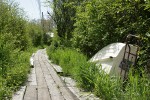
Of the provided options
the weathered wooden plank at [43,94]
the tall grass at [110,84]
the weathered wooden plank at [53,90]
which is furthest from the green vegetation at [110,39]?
the weathered wooden plank at [43,94]

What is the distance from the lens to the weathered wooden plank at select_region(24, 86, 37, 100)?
629cm

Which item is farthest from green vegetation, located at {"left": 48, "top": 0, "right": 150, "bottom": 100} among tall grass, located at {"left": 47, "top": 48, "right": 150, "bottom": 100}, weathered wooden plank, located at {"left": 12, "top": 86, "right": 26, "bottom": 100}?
weathered wooden plank, located at {"left": 12, "top": 86, "right": 26, "bottom": 100}

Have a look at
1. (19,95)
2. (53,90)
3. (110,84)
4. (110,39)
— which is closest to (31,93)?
(19,95)

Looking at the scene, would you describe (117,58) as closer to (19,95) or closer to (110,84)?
(110,84)

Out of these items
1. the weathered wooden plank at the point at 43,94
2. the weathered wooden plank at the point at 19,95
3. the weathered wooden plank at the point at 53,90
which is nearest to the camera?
the weathered wooden plank at the point at 19,95

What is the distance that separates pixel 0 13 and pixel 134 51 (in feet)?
27.6

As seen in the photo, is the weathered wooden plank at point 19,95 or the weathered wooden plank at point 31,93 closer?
the weathered wooden plank at point 19,95

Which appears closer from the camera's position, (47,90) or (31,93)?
(31,93)

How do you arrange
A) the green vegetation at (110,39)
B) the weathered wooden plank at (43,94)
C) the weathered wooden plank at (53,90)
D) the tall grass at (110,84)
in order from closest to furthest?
the tall grass at (110,84)
the green vegetation at (110,39)
the weathered wooden plank at (43,94)
the weathered wooden plank at (53,90)

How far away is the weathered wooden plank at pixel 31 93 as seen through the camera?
6290 mm

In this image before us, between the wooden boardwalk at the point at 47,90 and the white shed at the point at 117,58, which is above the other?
the white shed at the point at 117,58

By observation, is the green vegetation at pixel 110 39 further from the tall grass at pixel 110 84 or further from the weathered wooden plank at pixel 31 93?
the weathered wooden plank at pixel 31 93

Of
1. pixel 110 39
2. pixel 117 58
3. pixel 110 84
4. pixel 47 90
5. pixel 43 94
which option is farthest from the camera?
pixel 110 39

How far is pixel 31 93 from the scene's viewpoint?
22.1 feet
